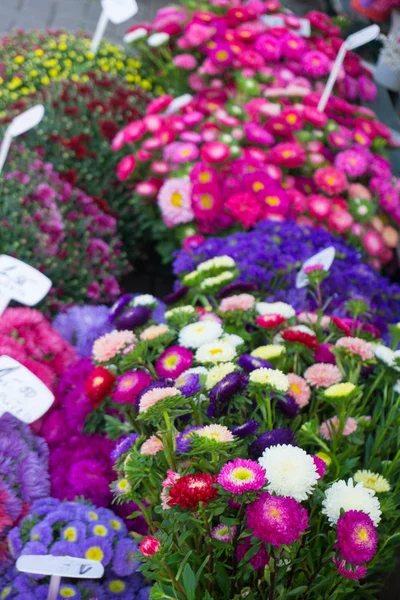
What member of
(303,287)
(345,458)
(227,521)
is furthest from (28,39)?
(227,521)

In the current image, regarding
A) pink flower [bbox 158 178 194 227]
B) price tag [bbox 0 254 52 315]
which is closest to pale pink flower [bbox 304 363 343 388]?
price tag [bbox 0 254 52 315]

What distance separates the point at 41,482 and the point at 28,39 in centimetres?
263

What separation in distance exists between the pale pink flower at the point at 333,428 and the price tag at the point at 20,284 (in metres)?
0.65

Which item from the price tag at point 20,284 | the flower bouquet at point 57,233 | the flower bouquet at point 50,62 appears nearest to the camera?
the price tag at point 20,284

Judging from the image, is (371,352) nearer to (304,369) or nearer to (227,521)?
(304,369)

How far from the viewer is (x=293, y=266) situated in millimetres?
1824

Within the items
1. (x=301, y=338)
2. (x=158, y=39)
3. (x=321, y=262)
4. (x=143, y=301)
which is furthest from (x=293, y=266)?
(x=158, y=39)

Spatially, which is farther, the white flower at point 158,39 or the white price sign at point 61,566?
the white flower at point 158,39

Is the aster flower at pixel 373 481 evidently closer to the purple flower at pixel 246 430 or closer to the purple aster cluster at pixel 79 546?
the purple flower at pixel 246 430

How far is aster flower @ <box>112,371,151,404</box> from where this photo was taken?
1214 mm

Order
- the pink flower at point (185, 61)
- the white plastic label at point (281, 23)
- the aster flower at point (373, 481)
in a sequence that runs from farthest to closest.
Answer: the white plastic label at point (281, 23) < the pink flower at point (185, 61) < the aster flower at point (373, 481)

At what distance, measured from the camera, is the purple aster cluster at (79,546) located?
46.3 inches

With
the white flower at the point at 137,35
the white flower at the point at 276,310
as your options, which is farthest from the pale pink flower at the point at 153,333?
the white flower at the point at 137,35

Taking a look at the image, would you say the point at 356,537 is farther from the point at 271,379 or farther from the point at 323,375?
the point at 323,375
